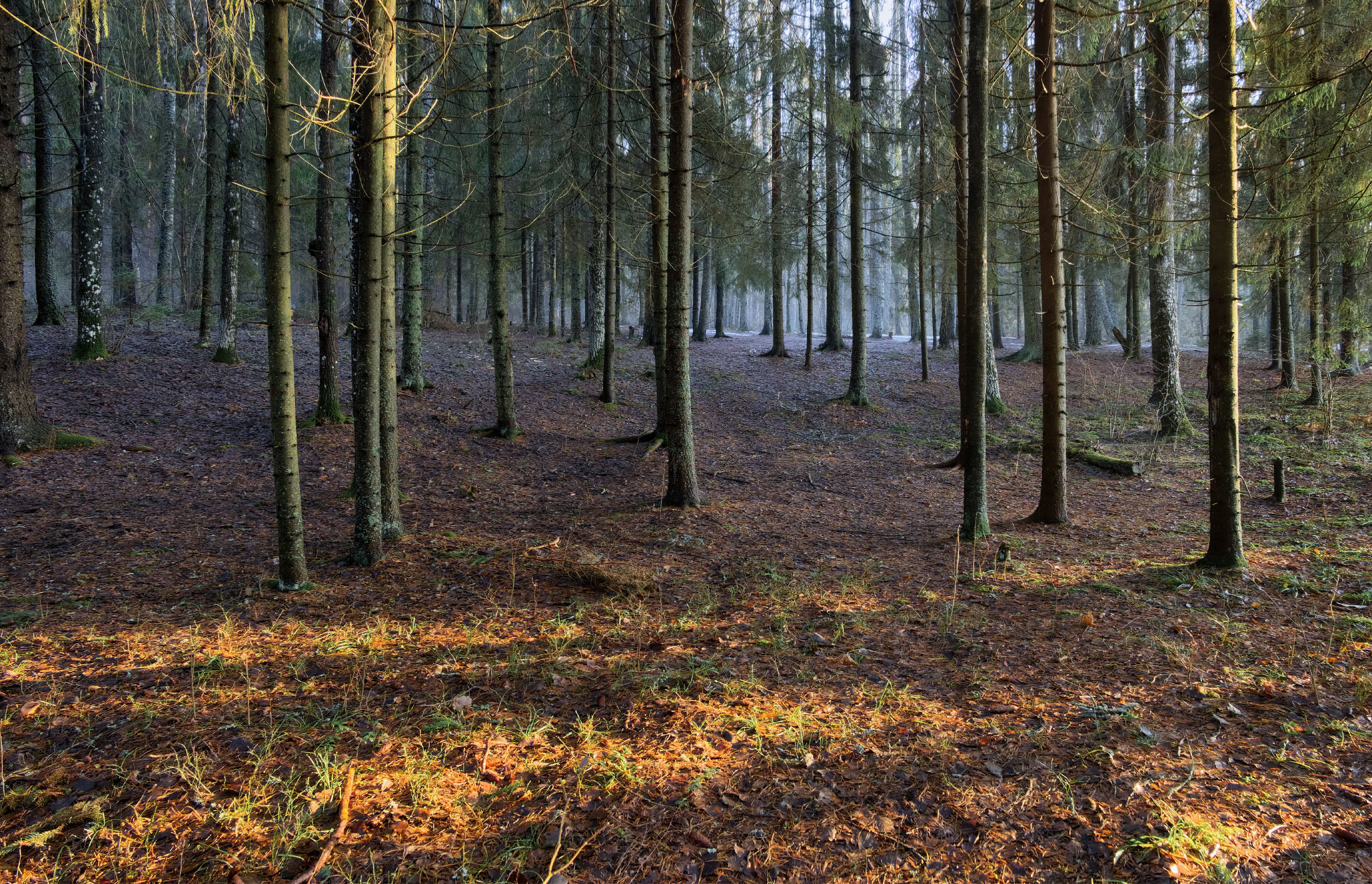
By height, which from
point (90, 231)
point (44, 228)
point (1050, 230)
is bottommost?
point (1050, 230)

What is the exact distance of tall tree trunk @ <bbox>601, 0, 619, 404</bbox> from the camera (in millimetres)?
11711

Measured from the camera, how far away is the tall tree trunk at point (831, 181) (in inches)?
728

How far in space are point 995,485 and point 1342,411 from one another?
8.87 m

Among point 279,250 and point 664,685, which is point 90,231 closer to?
point 279,250

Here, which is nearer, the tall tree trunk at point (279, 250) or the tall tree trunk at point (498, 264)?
the tall tree trunk at point (279, 250)

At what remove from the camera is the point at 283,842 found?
2.75 meters

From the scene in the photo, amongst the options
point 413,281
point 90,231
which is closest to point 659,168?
point 413,281

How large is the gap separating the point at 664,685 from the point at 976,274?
546cm

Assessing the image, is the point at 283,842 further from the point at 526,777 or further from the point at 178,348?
the point at 178,348

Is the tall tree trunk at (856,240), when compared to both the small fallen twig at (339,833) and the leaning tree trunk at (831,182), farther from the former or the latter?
the small fallen twig at (339,833)

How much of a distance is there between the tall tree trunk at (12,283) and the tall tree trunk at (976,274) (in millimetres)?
10879

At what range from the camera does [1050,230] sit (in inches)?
305

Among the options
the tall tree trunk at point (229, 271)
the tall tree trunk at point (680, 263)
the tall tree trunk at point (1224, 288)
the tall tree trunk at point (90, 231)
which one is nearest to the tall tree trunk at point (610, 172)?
the tall tree trunk at point (680, 263)

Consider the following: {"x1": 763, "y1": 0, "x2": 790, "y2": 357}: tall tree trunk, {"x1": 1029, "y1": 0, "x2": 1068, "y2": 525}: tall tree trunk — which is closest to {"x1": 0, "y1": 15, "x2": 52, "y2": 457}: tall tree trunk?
{"x1": 1029, "y1": 0, "x2": 1068, "y2": 525}: tall tree trunk
